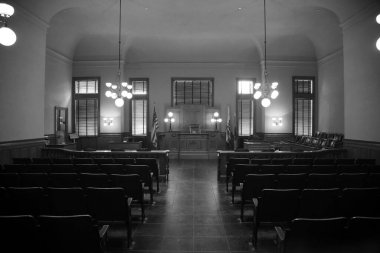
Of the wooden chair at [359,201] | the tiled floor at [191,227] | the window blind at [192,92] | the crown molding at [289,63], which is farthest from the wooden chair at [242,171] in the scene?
the crown molding at [289,63]

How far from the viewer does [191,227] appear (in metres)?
4.14

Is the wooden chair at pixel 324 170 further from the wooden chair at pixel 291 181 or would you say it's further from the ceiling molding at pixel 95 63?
the ceiling molding at pixel 95 63

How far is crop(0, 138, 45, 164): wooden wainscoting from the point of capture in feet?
23.7

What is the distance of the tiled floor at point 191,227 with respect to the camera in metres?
3.48

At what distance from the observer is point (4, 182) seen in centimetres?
390

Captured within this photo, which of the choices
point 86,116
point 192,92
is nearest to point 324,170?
point 192,92

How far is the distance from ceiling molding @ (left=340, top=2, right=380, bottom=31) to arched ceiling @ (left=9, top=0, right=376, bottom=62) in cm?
12

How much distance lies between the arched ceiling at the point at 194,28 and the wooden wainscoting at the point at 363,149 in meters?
4.17

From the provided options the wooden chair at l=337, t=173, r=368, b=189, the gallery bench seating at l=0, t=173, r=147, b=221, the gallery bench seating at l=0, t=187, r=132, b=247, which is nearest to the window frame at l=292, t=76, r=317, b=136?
the wooden chair at l=337, t=173, r=368, b=189

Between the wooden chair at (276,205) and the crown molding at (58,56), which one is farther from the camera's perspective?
the crown molding at (58,56)

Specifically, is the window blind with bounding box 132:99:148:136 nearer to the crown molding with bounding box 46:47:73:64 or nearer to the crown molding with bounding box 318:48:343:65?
the crown molding with bounding box 46:47:73:64

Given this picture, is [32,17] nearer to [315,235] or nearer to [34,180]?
[34,180]

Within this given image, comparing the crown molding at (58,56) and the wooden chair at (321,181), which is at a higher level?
the crown molding at (58,56)

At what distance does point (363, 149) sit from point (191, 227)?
6.57 m
